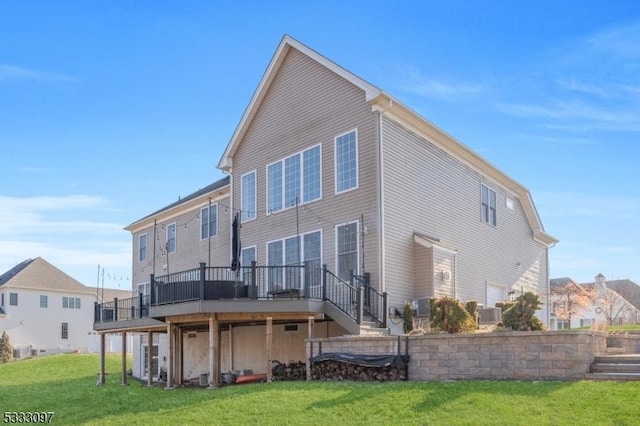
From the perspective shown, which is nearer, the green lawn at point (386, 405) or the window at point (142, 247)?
the green lawn at point (386, 405)

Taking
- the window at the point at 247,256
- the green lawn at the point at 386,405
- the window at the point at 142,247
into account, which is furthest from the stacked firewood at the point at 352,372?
the window at the point at 142,247

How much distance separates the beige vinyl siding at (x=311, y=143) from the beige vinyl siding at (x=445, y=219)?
0.55 m

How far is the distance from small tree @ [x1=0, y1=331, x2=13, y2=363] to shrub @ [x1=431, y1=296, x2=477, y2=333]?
37669 millimetres

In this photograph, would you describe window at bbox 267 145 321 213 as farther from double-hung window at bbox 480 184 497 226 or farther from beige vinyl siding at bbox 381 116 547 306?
double-hung window at bbox 480 184 497 226

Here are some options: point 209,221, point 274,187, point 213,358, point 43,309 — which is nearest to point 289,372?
point 213,358

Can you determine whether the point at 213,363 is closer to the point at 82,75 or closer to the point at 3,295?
the point at 82,75

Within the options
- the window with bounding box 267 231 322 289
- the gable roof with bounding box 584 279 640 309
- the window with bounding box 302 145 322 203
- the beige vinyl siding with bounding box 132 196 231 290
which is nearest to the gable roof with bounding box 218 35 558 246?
the window with bounding box 302 145 322 203

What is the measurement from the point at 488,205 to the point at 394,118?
634 cm

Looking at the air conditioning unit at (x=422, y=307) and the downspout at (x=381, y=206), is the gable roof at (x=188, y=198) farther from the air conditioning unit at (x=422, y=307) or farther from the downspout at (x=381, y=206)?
the air conditioning unit at (x=422, y=307)

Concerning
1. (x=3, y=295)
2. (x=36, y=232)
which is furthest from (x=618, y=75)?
(x=3, y=295)

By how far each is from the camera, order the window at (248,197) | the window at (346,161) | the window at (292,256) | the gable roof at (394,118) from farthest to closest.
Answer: the window at (248,197) → the window at (292,256) → the window at (346,161) → the gable roof at (394,118)

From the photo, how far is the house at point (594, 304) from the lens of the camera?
37.4 m

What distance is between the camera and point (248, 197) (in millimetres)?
21219

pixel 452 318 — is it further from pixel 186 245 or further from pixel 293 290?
pixel 186 245
